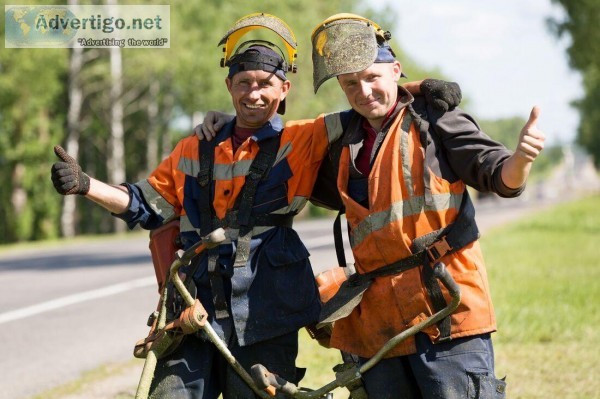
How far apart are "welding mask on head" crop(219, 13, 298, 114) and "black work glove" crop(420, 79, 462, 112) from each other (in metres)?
0.82

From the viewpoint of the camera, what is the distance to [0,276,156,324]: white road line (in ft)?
36.6

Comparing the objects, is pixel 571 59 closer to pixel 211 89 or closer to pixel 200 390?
pixel 211 89

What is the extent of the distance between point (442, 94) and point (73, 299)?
8816 mm

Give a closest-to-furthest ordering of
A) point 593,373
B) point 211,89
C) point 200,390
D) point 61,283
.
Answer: point 200,390 → point 593,373 → point 61,283 → point 211,89

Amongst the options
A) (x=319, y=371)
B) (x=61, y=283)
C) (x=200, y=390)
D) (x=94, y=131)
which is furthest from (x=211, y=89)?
(x=200, y=390)

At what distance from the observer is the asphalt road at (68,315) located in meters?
8.26

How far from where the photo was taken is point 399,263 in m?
4.27

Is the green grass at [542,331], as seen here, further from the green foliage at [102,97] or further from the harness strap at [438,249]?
the green foliage at [102,97]

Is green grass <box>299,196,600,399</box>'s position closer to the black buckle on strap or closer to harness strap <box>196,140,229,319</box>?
harness strap <box>196,140,229,319</box>

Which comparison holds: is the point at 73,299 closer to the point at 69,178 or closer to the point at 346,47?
the point at 69,178

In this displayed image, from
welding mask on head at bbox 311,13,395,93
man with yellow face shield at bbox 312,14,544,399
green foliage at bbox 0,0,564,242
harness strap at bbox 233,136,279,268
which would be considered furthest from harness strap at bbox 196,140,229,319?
green foliage at bbox 0,0,564,242

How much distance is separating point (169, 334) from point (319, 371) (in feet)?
10.0

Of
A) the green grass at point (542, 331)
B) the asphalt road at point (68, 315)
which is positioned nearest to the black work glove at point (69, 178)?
the green grass at point (542, 331)

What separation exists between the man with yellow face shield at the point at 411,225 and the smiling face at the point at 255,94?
415mm
